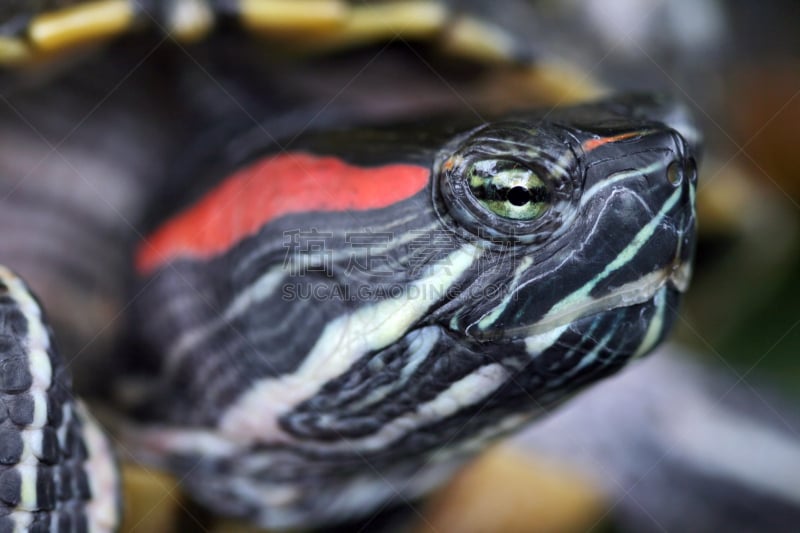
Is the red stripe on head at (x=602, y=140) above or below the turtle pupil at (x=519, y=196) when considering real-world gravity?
above

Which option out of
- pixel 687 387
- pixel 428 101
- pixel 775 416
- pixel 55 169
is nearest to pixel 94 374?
pixel 55 169

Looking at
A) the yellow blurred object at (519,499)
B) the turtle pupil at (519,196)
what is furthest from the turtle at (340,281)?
the yellow blurred object at (519,499)

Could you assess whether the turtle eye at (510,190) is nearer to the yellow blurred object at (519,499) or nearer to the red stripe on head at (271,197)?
the red stripe on head at (271,197)

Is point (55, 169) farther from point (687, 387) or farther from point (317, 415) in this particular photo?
point (687, 387)

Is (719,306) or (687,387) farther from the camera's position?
(719,306)

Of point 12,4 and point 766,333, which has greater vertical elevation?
point 766,333

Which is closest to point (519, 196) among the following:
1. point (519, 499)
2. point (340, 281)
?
point (340, 281)

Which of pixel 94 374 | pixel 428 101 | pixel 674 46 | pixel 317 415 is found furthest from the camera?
pixel 674 46
